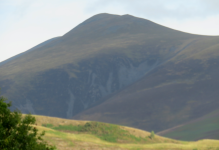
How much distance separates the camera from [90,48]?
189m

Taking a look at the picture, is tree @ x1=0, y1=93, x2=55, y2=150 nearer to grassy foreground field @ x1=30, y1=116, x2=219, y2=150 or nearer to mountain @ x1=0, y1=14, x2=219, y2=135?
grassy foreground field @ x1=30, y1=116, x2=219, y2=150

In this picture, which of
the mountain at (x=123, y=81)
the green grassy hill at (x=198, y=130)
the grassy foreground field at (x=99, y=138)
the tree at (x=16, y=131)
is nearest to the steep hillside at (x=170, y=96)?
the mountain at (x=123, y=81)

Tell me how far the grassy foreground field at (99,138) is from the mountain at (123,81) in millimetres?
67030

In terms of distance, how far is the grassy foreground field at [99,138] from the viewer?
2563 cm

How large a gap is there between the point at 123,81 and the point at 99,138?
420ft

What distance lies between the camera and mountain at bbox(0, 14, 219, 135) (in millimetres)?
112375

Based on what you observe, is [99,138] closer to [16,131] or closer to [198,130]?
[16,131]

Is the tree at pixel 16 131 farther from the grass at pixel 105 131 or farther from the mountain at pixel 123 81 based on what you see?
the mountain at pixel 123 81

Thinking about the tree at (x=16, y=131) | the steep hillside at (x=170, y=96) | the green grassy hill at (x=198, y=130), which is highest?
the steep hillside at (x=170, y=96)

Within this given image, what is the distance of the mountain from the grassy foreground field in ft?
220

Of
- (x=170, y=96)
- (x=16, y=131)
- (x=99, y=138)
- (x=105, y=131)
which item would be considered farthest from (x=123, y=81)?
(x=16, y=131)

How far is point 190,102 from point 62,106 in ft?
194

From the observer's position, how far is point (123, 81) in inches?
6240

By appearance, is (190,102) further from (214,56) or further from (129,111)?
(214,56)
